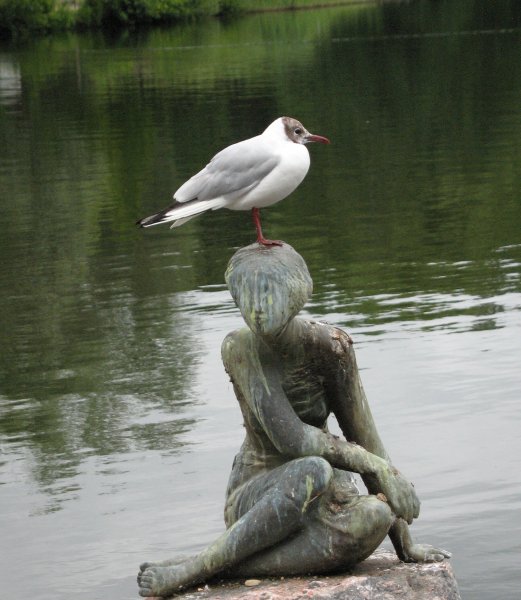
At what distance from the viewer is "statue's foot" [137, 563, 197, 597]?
524cm

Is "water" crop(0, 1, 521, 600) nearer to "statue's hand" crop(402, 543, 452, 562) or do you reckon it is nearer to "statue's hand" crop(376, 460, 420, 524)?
"statue's hand" crop(402, 543, 452, 562)

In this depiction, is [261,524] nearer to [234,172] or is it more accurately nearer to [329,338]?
[329,338]

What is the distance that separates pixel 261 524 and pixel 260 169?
1470 mm

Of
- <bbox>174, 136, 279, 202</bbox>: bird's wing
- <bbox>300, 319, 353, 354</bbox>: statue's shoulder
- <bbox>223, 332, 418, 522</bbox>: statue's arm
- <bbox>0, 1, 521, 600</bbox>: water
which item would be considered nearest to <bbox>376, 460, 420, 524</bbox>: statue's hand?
<bbox>223, 332, 418, 522</bbox>: statue's arm

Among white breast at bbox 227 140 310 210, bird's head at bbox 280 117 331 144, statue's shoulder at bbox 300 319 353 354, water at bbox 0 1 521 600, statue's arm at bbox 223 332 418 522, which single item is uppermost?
bird's head at bbox 280 117 331 144

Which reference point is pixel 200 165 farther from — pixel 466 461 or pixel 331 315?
pixel 466 461

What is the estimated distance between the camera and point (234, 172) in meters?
5.89

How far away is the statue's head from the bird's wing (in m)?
0.62

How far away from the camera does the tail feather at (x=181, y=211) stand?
6.05 meters

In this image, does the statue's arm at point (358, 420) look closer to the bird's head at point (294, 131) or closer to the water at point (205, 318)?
the bird's head at point (294, 131)

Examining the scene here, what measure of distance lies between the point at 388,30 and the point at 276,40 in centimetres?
487

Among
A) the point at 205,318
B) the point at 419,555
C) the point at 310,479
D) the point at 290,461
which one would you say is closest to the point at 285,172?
the point at 290,461

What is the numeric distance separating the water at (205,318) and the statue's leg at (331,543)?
242 cm

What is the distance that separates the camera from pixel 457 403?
34.2ft
